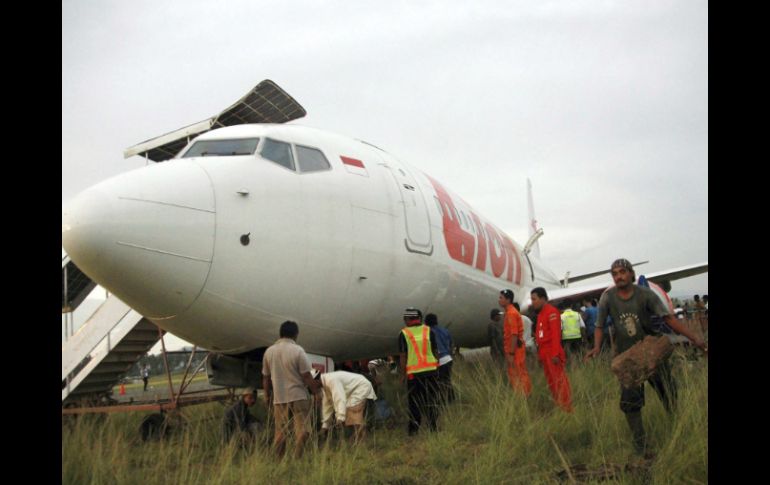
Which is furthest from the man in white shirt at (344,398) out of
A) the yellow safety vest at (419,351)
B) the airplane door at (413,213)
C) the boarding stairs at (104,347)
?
the boarding stairs at (104,347)

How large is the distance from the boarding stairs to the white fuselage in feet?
13.7

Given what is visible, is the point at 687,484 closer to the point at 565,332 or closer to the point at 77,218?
the point at 77,218

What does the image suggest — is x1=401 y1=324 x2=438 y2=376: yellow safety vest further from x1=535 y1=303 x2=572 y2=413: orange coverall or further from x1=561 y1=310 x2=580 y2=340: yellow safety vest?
x1=561 y1=310 x2=580 y2=340: yellow safety vest

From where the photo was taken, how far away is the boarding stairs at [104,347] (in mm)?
Answer: 8891

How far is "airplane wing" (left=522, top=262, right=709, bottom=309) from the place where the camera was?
12.2 metres

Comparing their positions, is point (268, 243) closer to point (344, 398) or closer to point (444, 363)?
point (344, 398)

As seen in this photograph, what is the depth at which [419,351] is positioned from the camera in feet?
20.1

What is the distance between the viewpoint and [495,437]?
472 centimetres

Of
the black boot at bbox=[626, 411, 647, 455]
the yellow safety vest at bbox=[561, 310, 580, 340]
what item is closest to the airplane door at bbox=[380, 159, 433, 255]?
the black boot at bbox=[626, 411, 647, 455]

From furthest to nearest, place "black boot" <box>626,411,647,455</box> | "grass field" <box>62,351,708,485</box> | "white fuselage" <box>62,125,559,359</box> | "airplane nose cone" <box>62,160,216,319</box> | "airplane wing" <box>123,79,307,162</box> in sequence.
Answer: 1. "airplane wing" <box>123,79,307,162</box>
2. "white fuselage" <box>62,125,559,359</box>
3. "airplane nose cone" <box>62,160,216,319</box>
4. "black boot" <box>626,411,647,455</box>
5. "grass field" <box>62,351,708,485</box>

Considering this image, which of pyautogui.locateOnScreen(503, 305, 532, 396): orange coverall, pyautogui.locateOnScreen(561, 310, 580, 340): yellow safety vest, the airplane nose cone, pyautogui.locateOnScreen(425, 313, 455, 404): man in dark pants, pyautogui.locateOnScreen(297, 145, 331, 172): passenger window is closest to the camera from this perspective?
the airplane nose cone

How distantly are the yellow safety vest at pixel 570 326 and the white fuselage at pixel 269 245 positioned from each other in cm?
397
